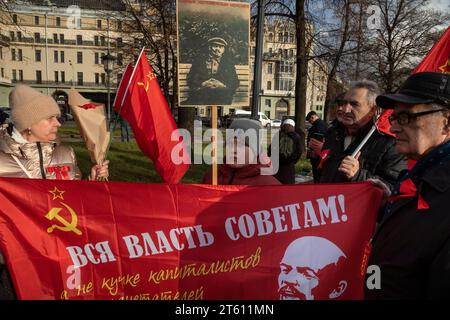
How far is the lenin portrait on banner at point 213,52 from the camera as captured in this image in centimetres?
437

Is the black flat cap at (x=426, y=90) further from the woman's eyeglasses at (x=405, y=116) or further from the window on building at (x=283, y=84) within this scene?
the window on building at (x=283, y=84)

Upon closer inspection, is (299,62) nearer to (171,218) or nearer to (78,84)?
(171,218)

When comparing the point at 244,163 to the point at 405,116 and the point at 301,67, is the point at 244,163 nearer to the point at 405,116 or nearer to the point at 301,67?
the point at 405,116

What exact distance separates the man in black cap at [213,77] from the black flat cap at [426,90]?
3.02m

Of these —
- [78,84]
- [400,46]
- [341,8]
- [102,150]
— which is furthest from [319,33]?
[78,84]

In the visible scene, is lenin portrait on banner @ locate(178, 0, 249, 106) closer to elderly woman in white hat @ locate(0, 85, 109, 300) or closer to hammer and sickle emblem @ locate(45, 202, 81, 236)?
elderly woman in white hat @ locate(0, 85, 109, 300)

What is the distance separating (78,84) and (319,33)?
64.1 m

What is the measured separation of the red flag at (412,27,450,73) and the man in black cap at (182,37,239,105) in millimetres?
2164

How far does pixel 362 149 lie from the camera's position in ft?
9.48

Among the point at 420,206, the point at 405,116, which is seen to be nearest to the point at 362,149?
the point at 405,116

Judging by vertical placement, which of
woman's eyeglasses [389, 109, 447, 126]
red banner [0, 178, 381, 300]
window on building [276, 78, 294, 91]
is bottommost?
red banner [0, 178, 381, 300]

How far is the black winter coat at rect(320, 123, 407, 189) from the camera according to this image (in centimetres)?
272

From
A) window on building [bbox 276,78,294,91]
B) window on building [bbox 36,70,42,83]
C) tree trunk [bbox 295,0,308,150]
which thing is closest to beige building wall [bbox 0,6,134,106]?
window on building [bbox 36,70,42,83]

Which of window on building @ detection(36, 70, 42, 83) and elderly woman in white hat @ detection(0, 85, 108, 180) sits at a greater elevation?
window on building @ detection(36, 70, 42, 83)
